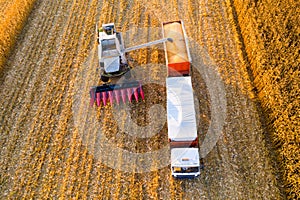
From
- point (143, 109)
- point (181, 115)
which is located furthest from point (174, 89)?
point (143, 109)

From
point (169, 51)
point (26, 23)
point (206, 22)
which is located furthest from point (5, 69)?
point (206, 22)

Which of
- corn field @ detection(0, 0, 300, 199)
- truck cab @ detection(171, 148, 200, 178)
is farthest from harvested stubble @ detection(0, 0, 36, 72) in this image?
truck cab @ detection(171, 148, 200, 178)

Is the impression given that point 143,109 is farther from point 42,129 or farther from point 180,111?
point 42,129

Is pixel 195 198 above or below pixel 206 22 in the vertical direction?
below

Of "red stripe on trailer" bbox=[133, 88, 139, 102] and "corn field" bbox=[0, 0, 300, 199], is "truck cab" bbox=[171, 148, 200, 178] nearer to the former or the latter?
"corn field" bbox=[0, 0, 300, 199]

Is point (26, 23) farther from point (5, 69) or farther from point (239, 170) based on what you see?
point (239, 170)

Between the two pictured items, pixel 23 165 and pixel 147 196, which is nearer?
pixel 147 196
